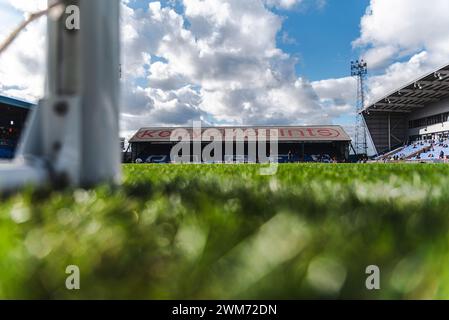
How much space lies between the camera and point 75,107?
1.00 metres

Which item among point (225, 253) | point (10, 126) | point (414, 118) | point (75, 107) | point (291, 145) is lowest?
point (225, 253)

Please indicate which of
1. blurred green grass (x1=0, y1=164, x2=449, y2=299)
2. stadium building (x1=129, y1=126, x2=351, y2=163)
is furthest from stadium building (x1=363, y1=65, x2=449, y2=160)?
blurred green grass (x1=0, y1=164, x2=449, y2=299)

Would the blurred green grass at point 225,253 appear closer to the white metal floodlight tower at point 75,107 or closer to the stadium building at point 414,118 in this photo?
the white metal floodlight tower at point 75,107

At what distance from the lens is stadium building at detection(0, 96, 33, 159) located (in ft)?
74.2

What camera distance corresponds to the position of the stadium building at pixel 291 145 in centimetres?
3109

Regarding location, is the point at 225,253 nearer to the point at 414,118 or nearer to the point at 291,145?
the point at 291,145

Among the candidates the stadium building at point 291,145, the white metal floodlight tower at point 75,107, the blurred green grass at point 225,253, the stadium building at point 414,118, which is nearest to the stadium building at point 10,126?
the stadium building at point 291,145

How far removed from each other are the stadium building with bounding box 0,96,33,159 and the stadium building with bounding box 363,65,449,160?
29.9m

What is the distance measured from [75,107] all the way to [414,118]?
38433 millimetres

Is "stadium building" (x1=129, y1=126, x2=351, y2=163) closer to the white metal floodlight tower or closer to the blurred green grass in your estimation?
the white metal floodlight tower

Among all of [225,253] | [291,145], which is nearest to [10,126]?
[291,145]

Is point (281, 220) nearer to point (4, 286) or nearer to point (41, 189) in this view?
point (4, 286)

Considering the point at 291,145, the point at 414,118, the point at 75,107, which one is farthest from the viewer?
the point at 291,145

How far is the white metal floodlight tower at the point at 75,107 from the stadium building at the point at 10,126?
2371 centimetres
